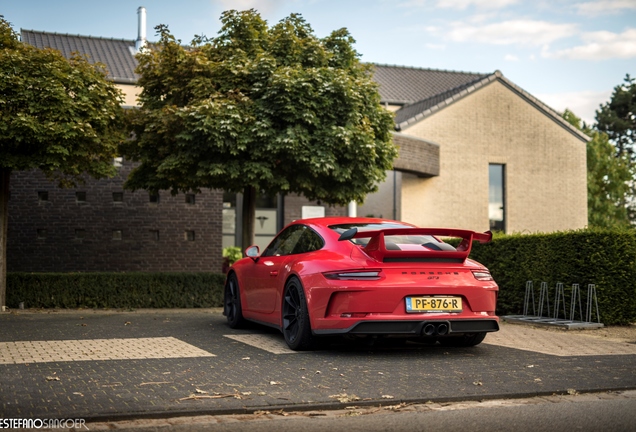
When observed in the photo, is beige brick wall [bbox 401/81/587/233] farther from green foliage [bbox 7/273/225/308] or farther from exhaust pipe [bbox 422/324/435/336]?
exhaust pipe [bbox 422/324/435/336]

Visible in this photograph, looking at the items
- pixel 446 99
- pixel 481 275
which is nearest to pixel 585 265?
pixel 481 275

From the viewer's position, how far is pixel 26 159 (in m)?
13.1

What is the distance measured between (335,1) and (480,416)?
9.56 m

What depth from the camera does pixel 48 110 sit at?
1299cm

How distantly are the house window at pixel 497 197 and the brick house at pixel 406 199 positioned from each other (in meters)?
0.04

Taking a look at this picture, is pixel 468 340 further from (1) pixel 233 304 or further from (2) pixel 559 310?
(2) pixel 559 310

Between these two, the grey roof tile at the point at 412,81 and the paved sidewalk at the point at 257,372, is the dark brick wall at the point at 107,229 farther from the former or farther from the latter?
the grey roof tile at the point at 412,81

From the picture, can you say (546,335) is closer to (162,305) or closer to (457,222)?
(162,305)

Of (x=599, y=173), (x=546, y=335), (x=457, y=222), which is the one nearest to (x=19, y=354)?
(x=546, y=335)

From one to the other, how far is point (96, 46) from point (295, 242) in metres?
28.6

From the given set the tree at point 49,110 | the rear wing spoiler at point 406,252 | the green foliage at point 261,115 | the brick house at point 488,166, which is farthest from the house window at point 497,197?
the rear wing spoiler at point 406,252

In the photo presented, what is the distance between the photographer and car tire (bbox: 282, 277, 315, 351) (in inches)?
296

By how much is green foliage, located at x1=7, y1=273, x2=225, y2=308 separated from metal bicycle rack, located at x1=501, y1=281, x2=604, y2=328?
657 centimetres

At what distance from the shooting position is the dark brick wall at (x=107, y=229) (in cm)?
1966
